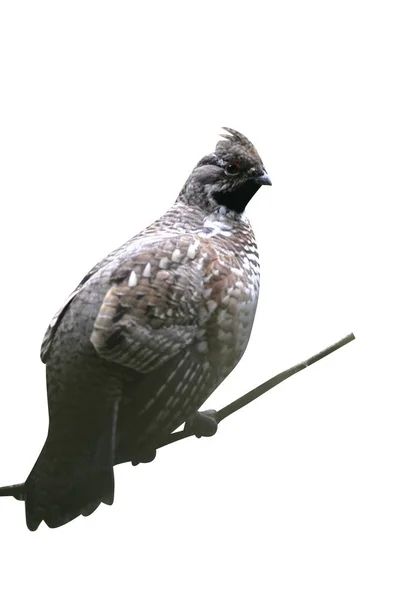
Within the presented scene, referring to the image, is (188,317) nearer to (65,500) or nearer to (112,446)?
(112,446)

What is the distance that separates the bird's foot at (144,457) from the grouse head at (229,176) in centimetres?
91

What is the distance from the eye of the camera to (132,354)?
10.7 ft

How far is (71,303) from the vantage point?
11.2 ft

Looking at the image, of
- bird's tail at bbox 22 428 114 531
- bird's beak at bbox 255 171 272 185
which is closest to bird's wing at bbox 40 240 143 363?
bird's tail at bbox 22 428 114 531

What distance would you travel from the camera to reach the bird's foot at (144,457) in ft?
11.5

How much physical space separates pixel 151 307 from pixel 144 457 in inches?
22.7

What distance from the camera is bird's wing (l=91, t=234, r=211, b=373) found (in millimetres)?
3250

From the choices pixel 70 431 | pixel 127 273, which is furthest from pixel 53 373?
pixel 127 273

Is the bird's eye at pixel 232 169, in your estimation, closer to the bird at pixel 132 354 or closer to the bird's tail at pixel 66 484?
the bird at pixel 132 354

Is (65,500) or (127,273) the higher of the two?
(127,273)

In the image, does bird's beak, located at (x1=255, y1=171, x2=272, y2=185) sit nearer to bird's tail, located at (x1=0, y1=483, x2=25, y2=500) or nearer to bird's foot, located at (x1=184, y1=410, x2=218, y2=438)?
bird's foot, located at (x1=184, y1=410, x2=218, y2=438)

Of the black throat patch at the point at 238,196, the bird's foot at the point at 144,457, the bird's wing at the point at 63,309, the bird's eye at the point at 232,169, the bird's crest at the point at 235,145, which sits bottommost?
the bird's foot at the point at 144,457

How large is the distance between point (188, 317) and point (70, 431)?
0.54 m

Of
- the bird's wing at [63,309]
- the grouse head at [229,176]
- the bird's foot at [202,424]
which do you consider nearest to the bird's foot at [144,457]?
the bird's foot at [202,424]
